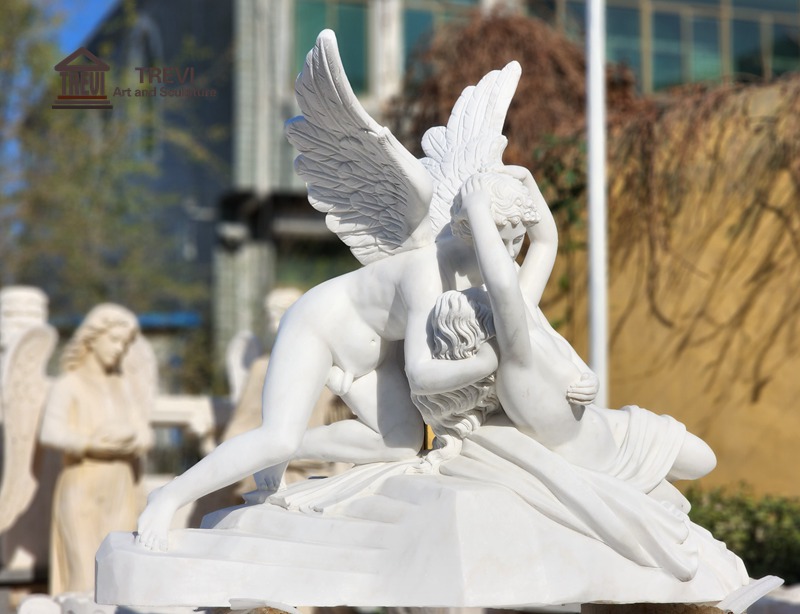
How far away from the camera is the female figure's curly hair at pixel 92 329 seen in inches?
288

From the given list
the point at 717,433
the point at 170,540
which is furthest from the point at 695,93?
the point at 170,540

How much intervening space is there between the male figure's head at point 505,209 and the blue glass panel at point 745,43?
11.9 metres

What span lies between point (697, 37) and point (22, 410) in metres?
10.2

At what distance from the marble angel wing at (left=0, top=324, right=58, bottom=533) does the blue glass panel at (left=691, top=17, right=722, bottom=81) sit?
971 centimetres

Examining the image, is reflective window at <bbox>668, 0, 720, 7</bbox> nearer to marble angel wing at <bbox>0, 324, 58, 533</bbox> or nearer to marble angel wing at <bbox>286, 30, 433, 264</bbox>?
marble angel wing at <bbox>0, 324, 58, 533</bbox>

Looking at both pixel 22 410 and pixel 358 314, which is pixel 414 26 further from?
pixel 358 314

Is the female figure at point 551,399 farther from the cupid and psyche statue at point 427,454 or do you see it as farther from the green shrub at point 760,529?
the green shrub at point 760,529

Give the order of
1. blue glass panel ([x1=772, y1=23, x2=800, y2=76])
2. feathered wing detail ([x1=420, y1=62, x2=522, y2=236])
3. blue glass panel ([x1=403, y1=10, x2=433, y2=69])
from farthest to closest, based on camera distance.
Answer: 1. blue glass panel ([x1=772, y1=23, x2=800, y2=76])
2. blue glass panel ([x1=403, y1=10, x2=433, y2=69])
3. feathered wing detail ([x1=420, y1=62, x2=522, y2=236])

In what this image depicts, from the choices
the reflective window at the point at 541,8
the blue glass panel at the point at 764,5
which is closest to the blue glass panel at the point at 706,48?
the blue glass panel at the point at 764,5

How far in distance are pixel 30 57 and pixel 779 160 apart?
9011 mm

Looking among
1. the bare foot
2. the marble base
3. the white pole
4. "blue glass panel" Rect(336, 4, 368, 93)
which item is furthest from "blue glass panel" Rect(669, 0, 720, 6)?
the bare foot

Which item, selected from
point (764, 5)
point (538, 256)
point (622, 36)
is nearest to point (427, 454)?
point (538, 256)

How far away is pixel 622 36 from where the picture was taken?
14.9 metres

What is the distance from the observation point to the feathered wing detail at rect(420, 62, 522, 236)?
459 centimetres
